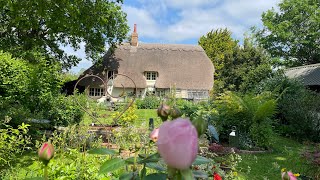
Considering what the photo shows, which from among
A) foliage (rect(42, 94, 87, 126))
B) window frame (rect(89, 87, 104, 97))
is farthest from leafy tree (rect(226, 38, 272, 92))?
foliage (rect(42, 94, 87, 126))

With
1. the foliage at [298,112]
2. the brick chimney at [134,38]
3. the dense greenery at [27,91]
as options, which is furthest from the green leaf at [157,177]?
the brick chimney at [134,38]

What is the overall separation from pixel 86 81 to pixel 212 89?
→ 1057cm

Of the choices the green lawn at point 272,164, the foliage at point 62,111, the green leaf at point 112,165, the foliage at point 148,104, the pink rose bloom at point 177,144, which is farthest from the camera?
the foliage at point 148,104

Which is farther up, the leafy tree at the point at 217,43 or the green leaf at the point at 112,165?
the leafy tree at the point at 217,43

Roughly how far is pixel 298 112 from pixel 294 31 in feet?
57.7

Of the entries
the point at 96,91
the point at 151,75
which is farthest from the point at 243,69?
the point at 96,91

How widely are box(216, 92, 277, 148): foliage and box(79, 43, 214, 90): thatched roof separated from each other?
16729 mm

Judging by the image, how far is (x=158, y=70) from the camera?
90.9 feet

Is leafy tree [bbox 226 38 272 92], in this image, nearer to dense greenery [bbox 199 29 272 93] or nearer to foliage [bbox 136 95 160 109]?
dense greenery [bbox 199 29 272 93]

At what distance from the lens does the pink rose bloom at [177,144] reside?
0.55 metres

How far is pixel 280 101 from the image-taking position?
13.5 meters

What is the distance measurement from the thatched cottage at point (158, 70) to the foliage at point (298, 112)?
43.9 feet

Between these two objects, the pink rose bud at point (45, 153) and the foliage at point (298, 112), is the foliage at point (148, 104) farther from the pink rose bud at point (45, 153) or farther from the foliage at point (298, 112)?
the pink rose bud at point (45, 153)

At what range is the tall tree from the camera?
10266mm
